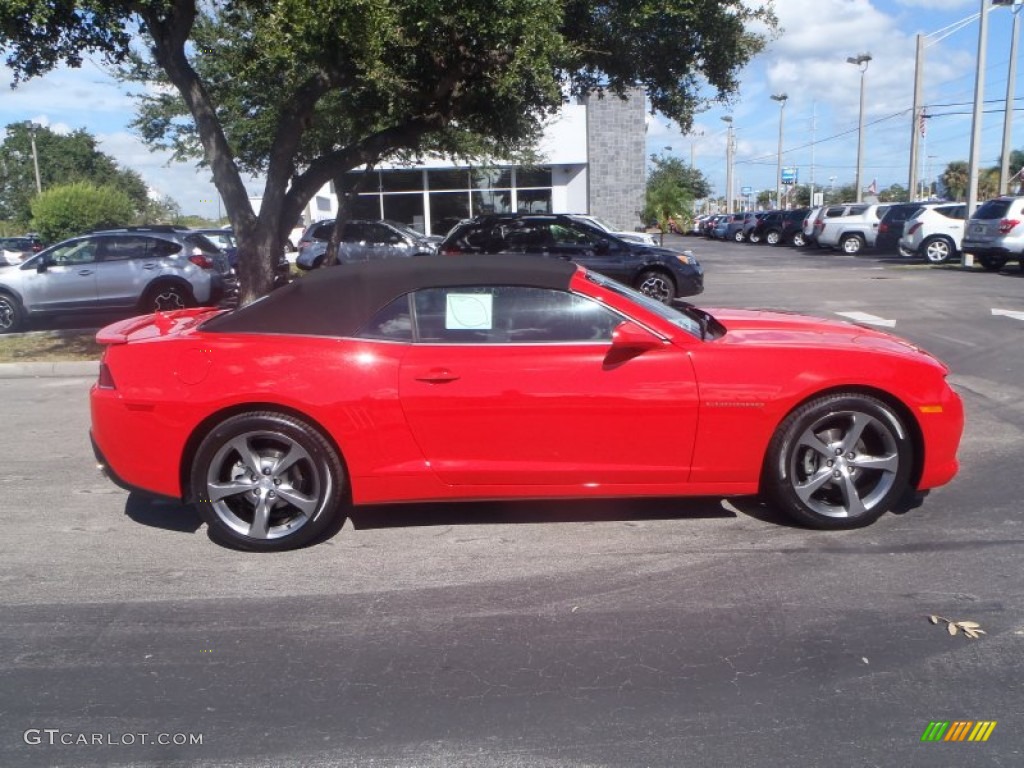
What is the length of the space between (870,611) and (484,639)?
1.74 m

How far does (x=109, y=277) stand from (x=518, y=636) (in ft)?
42.1

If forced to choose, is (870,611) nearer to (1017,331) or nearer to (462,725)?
(462,725)

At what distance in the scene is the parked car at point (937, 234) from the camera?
25.2 metres

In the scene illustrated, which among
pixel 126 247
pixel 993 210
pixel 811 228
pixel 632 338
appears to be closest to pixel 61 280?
pixel 126 247

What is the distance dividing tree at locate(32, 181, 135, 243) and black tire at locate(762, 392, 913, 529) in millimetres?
29333

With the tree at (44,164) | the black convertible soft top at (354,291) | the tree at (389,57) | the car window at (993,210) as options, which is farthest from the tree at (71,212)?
the tree at (44,164)

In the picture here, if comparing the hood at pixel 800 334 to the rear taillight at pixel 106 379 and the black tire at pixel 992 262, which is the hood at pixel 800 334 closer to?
the rear taillight at pixel 106 379

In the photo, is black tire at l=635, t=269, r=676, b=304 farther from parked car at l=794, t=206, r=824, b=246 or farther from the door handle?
parked car at l=794, t=206, r=824, b=246

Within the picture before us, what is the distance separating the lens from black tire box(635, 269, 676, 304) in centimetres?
1504

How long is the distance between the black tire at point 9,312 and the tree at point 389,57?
4554 millimetres

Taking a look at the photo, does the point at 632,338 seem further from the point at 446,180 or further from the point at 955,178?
the point at 955,178

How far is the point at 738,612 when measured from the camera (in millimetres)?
4289

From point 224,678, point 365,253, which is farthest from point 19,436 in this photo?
point 365,253

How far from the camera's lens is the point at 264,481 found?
5059 mm
